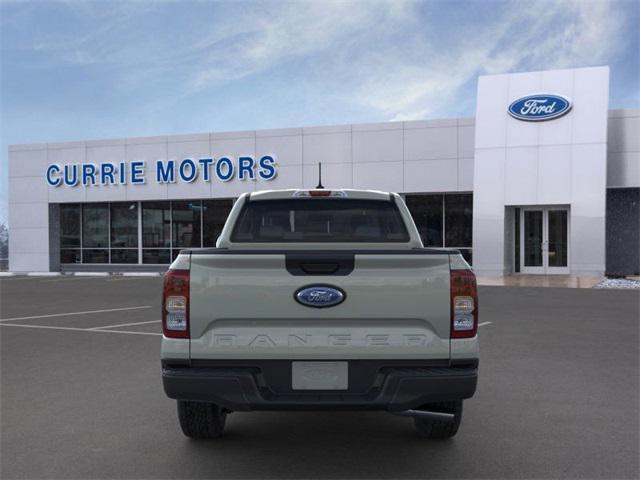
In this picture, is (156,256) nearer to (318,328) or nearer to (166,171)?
(166,171)

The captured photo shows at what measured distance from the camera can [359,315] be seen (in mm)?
3803

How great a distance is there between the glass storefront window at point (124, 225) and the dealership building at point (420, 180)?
0.18ft

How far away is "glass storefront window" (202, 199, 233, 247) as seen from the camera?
28.1 metres

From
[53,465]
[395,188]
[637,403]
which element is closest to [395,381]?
[53,465]

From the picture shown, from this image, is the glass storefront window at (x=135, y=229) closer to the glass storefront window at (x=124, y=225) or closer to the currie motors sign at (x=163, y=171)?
the glass storefront window at (x=124, y=225)

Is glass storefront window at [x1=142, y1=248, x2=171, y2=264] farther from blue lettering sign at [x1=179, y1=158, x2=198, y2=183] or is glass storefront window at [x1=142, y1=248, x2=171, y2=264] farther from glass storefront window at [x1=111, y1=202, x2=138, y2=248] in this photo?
blue lettering sign at [x1=179, y1=158, x2=198, y2=183]

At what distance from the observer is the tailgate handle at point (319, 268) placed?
12.5 feet

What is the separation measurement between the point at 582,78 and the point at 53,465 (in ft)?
72.9

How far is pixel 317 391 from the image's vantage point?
383 cm

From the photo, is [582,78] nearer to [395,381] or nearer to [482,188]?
[482,188]

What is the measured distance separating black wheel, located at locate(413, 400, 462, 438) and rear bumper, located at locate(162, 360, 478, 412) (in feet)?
2.20

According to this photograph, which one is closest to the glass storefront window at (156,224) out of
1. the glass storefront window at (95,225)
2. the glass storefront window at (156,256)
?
the glass storefront window at (156,256)

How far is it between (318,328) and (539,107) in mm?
20685

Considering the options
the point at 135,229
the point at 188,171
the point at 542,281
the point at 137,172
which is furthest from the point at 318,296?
the point at 135,229
